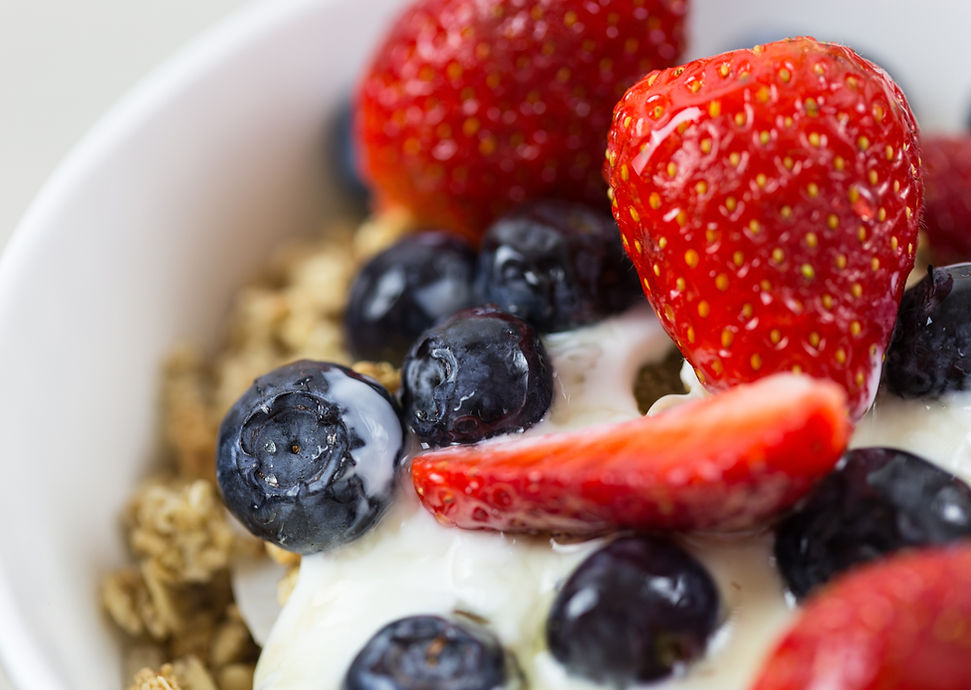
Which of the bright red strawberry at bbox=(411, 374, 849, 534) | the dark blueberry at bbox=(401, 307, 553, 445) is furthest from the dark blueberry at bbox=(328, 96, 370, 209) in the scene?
the bright red strawberry at bbox=(411, 374, 849, 534)

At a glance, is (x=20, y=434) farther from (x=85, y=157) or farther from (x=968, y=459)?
(x=968, y=459)

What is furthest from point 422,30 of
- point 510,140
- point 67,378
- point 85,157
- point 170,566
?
point 170,566

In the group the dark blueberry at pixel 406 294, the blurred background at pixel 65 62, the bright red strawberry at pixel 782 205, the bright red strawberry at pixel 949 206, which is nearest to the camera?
the bright red strawberry at pixel 782 205

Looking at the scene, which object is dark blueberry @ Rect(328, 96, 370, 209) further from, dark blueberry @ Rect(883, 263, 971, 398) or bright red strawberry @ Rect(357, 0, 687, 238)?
dark blueberry @ Rect(883, 263, 971, 398)

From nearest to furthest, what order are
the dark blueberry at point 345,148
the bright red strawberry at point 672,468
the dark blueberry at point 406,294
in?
the bright red strawberry at point 672,468, the dark blueberry at point 406,294, the dark blueberry at point 345,148

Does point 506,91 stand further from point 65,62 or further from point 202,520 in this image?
point 65,62

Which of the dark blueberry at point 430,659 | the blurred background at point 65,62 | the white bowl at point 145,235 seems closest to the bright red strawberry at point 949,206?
the white bowl at point 145,235

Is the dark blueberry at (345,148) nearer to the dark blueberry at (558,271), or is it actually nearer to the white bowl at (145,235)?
the white bowl at (145,235)
